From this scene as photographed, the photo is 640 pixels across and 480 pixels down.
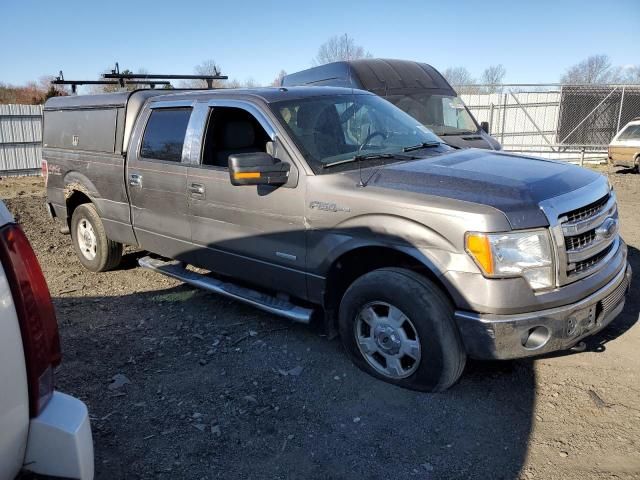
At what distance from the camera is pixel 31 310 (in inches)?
64.1

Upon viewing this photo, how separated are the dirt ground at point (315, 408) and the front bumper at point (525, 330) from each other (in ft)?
1.45

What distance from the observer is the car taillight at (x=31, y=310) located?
158cm

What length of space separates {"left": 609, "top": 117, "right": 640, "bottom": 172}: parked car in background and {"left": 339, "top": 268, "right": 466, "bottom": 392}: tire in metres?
14.4

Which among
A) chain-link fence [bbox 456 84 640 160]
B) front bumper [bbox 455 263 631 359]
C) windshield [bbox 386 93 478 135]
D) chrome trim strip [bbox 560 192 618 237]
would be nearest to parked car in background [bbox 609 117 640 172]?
chain-link fence [bbox 456 84 640 160]

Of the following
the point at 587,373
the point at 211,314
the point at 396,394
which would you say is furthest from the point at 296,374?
the point at 587,373

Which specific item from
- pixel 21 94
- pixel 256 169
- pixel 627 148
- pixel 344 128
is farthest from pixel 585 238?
pixel 21 94

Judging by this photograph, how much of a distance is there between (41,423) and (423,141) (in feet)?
11.5

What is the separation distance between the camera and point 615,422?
307 centimetres

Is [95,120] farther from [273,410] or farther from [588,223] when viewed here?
[588,223]

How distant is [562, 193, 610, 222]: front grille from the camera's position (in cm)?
311

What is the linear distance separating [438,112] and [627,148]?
30.8 feet

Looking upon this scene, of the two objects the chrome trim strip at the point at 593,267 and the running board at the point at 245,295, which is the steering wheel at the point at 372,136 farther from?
the chrome trim strip at the point at 593,267

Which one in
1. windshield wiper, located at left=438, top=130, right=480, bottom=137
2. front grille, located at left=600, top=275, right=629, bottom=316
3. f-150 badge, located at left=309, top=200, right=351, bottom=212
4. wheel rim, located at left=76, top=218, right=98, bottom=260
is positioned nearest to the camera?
front grille, located at left=600, top=275, right=629, bottom=316

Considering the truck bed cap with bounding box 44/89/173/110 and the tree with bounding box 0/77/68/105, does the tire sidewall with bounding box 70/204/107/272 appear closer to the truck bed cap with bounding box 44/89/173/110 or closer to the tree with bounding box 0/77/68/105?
the truck bed cap with bounding box 44/89/173/110
